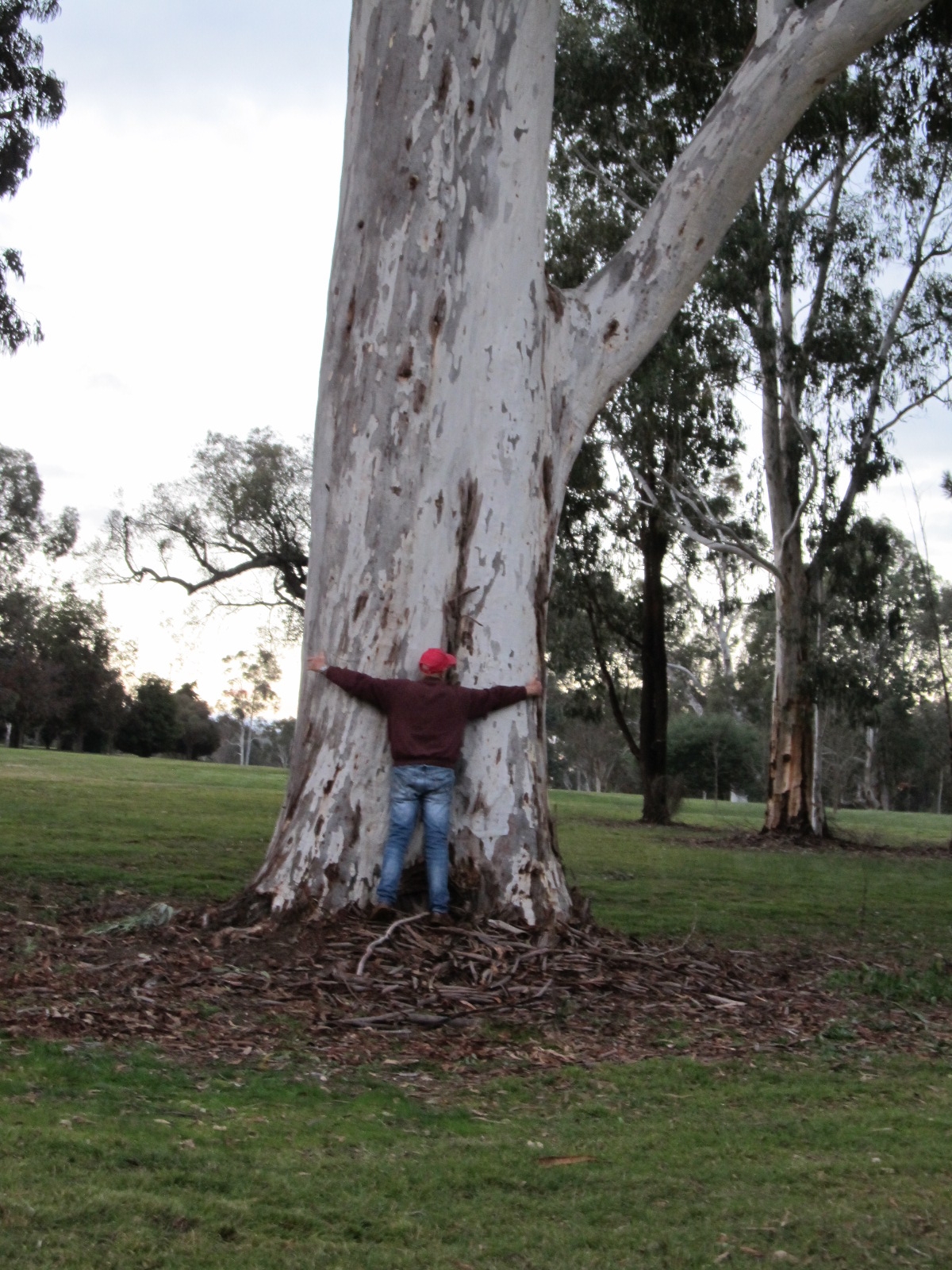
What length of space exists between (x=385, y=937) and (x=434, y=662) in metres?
→ 1.41

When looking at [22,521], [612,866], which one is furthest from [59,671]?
[612,866]

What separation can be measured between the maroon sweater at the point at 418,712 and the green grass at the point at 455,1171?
2206 millimetres

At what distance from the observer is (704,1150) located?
398 cm

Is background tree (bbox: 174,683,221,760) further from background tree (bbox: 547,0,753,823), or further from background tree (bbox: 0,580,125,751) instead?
background tree (bbox: 547,0,753,823)

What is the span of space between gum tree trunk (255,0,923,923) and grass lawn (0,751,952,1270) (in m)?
2.10

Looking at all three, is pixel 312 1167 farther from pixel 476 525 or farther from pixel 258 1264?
pixel 476 525

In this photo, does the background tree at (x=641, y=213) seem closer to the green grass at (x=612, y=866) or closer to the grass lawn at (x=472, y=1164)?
the green grass at (x=612, y=866)

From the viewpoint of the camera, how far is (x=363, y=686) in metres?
6.87

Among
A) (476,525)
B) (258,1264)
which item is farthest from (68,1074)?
(476,525)

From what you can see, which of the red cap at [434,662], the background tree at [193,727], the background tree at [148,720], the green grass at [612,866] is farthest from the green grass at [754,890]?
the background tree at [193,727]

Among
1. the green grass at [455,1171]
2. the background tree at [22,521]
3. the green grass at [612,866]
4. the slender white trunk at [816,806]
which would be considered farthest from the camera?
the background tree at [22,521]

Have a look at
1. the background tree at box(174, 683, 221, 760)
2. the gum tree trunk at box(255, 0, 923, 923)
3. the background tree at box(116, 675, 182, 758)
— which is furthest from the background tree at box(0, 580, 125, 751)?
the gum tree trunk at box(255, 0, 923, 923)

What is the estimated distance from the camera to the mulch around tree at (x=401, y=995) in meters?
5.15

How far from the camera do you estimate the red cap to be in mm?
6812
